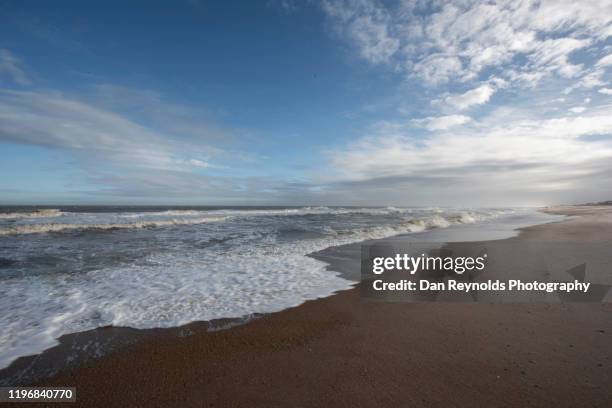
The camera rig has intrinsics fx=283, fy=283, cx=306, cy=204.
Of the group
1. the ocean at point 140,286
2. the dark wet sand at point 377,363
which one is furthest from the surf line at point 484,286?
the ocean at point 140,286

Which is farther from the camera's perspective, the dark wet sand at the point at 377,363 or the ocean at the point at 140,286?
the ocean at the point at 140,286

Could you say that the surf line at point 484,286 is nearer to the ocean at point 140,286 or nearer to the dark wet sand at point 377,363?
the dark wet sand at point 377,363

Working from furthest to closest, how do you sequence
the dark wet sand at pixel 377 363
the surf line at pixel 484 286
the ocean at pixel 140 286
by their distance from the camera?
the surf line at pixel 484 286
the ocean at pixel 140 286
the dark wet sand at pixel 377 363

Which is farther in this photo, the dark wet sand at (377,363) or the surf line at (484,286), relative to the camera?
the surf line at (484,286)

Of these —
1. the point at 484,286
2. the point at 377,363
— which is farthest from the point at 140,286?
the point at 484,286

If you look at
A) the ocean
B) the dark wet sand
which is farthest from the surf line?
the ocean

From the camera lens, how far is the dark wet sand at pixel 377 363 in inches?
109

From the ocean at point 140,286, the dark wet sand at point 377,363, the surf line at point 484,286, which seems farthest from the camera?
the surf line at point 484,286

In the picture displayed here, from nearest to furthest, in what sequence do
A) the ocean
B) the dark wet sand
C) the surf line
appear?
the dark wet sand, the ocean, the surf line

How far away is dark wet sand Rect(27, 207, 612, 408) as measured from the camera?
9.07 ft

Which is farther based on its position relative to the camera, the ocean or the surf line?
the surf line

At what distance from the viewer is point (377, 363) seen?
3.31 metres

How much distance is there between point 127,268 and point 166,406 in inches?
258

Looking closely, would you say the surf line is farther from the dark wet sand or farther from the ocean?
the ocean
